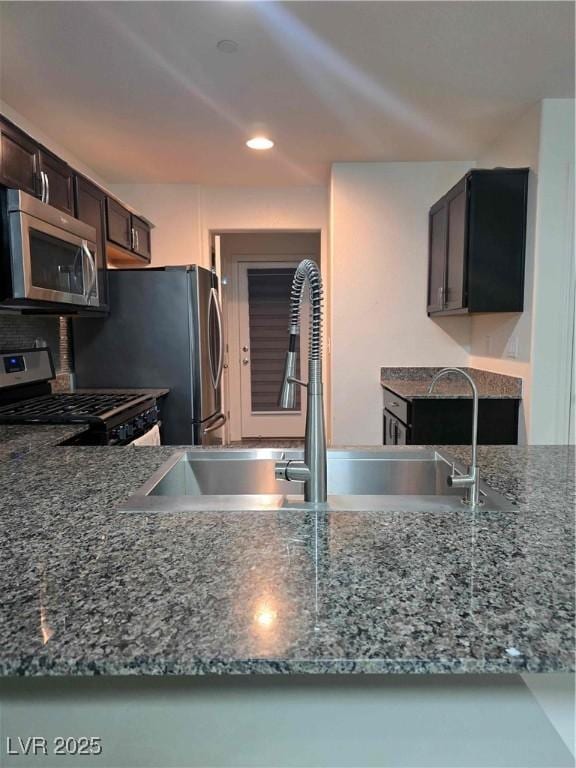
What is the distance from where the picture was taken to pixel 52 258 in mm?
2166

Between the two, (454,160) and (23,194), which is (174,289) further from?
(454,160)

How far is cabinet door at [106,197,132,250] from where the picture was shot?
3.08 meters

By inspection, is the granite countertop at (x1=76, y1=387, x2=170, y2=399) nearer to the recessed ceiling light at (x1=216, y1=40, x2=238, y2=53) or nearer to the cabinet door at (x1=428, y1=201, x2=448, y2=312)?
the recessed ceiling light at (x1=216, y1=40, x2=238, y2=53)

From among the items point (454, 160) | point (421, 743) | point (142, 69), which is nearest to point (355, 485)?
point (421, 743)

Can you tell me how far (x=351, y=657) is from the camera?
1.79 feet

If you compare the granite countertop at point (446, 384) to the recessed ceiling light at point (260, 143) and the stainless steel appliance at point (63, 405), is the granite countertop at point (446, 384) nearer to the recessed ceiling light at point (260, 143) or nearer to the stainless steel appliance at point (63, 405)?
the stainless steel appliance at point (63, 405)

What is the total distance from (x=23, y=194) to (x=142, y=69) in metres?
0.82

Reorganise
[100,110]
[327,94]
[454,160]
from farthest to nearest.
Answer: [454,160]
[100,110]
[327,94]

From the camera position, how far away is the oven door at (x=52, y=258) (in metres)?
1.93

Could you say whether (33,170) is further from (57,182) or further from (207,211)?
(207,211)

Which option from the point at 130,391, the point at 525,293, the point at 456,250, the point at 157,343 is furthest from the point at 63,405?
the point at 525,293

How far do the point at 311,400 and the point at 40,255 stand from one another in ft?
5.15

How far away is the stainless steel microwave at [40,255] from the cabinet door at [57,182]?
5.7 inches

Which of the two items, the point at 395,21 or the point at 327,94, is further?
the point at 327,94
